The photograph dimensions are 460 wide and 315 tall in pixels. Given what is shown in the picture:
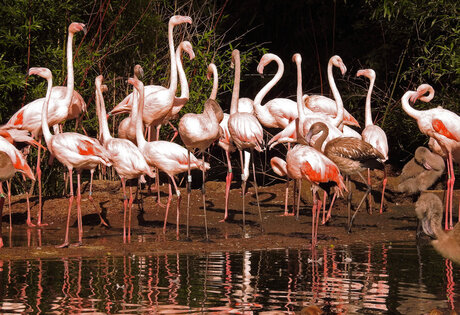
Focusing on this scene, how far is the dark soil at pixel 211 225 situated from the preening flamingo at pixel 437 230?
2.54 meters

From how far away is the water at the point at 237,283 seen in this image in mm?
4953

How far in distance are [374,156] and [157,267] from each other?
11.2ft

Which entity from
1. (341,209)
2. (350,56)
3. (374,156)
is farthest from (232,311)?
(350,56)

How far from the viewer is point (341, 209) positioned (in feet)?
35.1

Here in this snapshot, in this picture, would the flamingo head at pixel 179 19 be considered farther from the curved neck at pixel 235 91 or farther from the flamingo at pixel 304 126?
the flamingo at pixel 304 126

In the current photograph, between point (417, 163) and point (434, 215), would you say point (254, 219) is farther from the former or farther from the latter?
point (434, 215)

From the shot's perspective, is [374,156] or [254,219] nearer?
[374,156]

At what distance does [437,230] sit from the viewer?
17.2ft

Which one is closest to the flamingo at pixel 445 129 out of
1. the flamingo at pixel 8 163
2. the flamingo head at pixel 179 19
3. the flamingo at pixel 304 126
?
the flamingo at pixel 304 126

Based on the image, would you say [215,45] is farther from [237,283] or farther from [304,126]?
[237,283]

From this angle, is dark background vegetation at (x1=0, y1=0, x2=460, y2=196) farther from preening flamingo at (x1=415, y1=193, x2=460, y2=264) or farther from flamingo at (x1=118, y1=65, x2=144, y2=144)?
preening flamingo at (x1=415, y1=193, x2=460, y2=264)

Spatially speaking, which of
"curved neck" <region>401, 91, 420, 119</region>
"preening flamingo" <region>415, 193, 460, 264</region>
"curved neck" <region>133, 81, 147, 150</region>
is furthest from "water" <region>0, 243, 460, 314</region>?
"curved neck" <region>401, 91, 420, 119</region>

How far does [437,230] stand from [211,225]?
183 inches

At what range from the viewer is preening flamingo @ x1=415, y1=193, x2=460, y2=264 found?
4980 millimetres
